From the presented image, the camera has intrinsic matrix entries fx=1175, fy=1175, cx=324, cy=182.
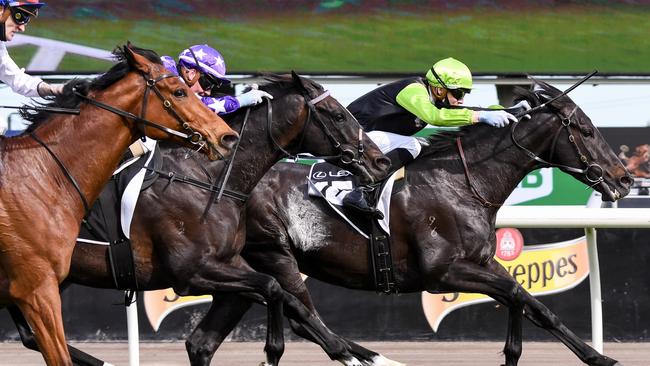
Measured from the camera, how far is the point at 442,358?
25.2ft

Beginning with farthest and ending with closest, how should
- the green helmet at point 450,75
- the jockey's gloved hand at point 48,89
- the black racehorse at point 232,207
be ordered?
the green helmet at point 450,75, the black racehorse at point 232,207, the jockey's gloved hand at point 48,89

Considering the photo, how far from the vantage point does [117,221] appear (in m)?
5.64

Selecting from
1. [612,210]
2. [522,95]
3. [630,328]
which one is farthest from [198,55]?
[630,328]

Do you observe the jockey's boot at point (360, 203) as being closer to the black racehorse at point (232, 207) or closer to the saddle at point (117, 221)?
the black racehorse at point (232, 207)

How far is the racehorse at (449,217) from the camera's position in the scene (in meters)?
6.36

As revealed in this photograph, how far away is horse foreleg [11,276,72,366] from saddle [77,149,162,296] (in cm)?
88

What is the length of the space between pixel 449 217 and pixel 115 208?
1895 mm

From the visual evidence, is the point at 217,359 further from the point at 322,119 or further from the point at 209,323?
the point at 322,119

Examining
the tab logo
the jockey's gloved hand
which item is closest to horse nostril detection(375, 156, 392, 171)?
the jockey's gloved hand

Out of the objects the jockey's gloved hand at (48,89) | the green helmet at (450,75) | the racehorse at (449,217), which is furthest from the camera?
the green helmet at (450,75)

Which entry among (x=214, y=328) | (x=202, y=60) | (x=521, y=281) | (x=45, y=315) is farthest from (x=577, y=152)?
(x=45, y=315)

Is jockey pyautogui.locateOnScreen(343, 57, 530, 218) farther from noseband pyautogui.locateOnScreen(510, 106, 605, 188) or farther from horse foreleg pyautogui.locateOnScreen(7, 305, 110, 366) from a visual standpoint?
Result: horse foreleg pyautogui.locateOnScreen(7, 305, 110, 366)

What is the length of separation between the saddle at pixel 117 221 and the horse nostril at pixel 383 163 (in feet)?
3.92

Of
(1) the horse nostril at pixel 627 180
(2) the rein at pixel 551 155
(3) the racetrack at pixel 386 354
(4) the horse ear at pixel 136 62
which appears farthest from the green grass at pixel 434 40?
(4) the horse ear at pixel 136 62
